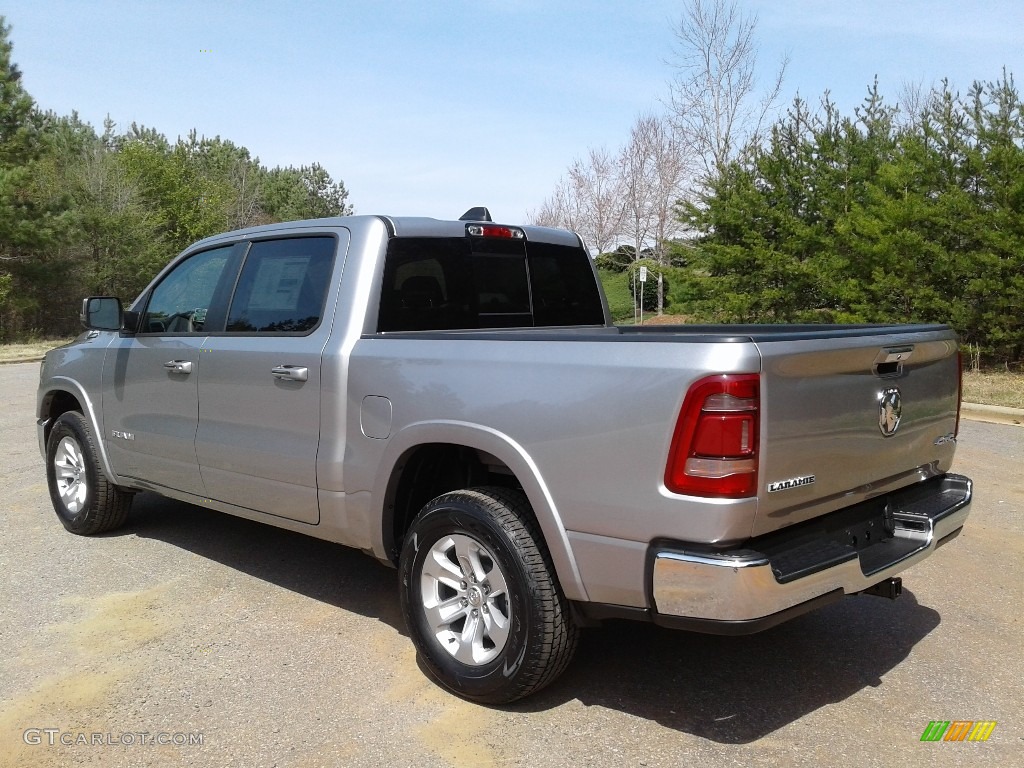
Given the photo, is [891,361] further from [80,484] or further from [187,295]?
[80,484]

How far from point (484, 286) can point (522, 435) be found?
4.81 feet

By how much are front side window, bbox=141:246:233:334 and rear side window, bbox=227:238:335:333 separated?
277 millimetres

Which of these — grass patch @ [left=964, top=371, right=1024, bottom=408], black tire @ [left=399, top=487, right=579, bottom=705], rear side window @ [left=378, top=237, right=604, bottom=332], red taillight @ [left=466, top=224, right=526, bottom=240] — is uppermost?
red taillight @ [left=466, top=224, right=526, bottom=240]

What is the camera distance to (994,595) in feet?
15.9

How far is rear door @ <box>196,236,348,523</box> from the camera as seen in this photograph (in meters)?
4.23

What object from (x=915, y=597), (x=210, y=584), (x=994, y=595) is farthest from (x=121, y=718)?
(x=994, y=595)

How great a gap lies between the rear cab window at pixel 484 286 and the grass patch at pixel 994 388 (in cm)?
816

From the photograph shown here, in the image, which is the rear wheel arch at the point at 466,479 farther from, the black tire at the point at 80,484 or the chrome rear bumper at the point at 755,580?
the black tire at the point at 80,484

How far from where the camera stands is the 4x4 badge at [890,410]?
3.44 m

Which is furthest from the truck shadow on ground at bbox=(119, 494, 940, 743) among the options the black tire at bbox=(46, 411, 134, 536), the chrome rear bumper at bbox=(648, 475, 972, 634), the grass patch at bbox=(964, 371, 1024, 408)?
Result: the grass patch at bbox=(964, 371, 1024, 408)

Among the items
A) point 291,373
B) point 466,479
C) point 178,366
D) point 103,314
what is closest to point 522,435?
point 466,479

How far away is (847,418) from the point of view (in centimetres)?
326

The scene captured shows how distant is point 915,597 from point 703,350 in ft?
8.83

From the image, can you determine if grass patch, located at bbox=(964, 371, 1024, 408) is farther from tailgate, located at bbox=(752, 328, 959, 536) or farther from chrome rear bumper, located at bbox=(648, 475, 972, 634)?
chrome rear bumper, located at bbox=(648, 475, 972, 634)
